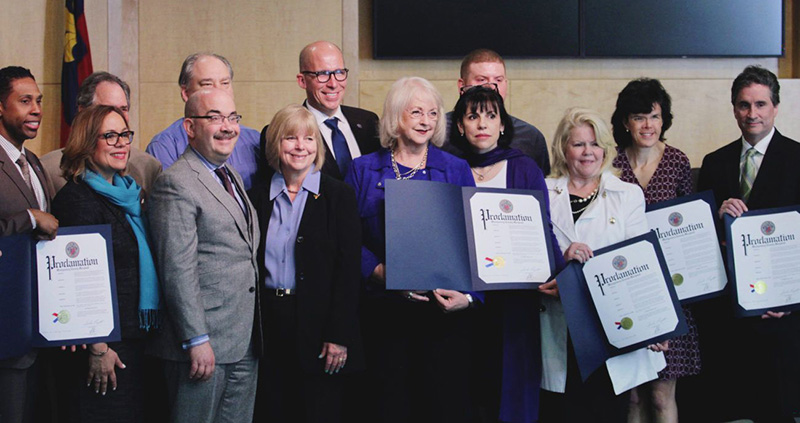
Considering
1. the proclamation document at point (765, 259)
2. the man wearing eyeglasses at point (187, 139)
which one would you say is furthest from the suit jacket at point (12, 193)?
the proclamation document at point (765, 259)

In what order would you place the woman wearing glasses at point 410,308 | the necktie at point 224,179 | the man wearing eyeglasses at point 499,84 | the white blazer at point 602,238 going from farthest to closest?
the man wearing eyeglasses at point 499,84 < the white blazer at point 602,238 < the woman wearing glasses at point 410,308 < the necktie at point 224,179

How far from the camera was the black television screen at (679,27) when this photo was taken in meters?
5.97

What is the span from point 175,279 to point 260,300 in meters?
0.38

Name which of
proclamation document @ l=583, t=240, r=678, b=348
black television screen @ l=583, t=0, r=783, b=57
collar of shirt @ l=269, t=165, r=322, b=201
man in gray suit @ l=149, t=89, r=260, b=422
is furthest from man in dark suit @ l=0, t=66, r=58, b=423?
black television screen @ l=583, t=0, r=783, b=57

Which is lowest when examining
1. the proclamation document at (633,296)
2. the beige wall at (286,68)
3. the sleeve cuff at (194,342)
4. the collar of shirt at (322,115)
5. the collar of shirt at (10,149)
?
the sleeve cuff at (194,342)

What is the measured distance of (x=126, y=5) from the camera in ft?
19.5

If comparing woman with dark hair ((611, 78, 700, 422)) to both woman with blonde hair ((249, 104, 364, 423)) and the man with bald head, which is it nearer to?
woman with blonde hair ((249, 104, 364, 423))

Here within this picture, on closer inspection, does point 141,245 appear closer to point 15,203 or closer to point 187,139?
point 15,203

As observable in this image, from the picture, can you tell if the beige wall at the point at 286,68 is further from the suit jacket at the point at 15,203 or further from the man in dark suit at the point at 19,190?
the suit jacket at the point at 15,203

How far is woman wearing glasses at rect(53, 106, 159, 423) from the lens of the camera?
2.98 m

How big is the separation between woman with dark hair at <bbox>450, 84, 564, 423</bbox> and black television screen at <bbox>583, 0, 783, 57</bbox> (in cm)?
273

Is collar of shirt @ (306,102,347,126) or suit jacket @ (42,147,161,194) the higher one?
collar of shirt @ (306,102,347,126)

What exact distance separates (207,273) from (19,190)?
852 mm

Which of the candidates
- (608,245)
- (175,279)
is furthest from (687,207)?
(175,279)
